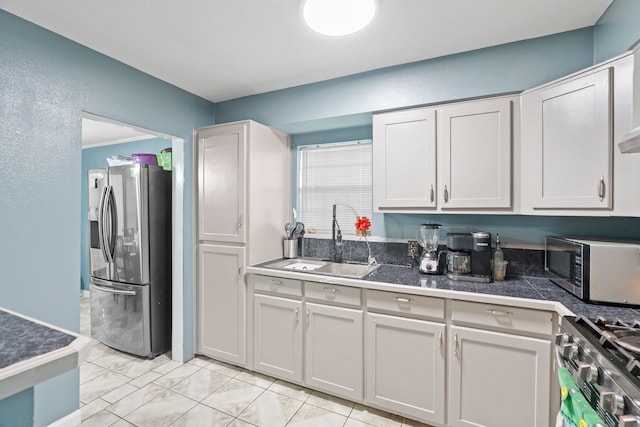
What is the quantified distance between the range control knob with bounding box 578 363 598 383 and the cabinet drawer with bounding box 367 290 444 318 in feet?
2.31

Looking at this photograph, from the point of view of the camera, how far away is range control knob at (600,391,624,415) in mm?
864

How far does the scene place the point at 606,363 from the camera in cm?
97

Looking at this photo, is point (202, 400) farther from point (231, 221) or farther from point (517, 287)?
point (517, 287)

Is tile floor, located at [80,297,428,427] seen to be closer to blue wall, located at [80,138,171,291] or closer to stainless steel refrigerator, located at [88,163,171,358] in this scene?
stainless steel refrigerator, located at [88,163,171,358]

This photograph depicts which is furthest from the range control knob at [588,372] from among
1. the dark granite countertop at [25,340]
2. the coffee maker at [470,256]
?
the dark granite countertop at [25,340]

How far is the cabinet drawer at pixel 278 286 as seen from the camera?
2.15 m

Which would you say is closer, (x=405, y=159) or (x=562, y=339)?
(x=562, y=339)

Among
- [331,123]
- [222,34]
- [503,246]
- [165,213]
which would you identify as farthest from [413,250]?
[165,213]

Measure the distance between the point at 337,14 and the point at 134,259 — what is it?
102 inches

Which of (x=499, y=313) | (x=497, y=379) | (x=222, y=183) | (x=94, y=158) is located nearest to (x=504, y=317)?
(x=499, y=313)

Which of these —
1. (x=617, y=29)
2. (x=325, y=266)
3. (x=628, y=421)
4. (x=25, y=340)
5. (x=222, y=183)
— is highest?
(x=617, y=29)

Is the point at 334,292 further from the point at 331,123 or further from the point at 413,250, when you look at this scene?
the point at 331,123

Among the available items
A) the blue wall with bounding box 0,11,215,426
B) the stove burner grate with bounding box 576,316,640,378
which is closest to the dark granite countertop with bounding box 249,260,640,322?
the stove burner grate with bounding box 576,316,640,378

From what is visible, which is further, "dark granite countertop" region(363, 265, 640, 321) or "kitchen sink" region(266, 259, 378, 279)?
"kitchen sink" region(266, 259, 378, 279)
